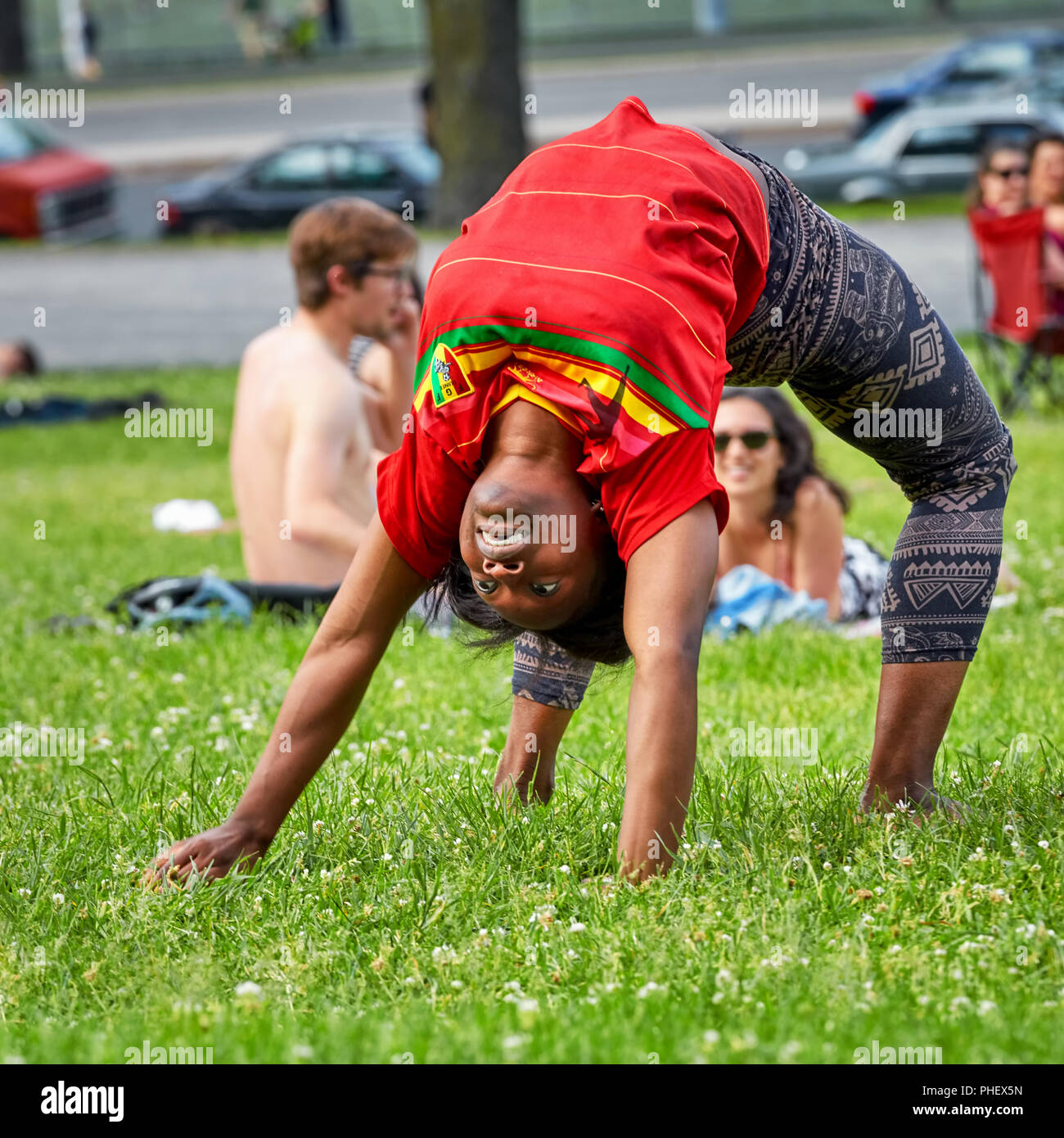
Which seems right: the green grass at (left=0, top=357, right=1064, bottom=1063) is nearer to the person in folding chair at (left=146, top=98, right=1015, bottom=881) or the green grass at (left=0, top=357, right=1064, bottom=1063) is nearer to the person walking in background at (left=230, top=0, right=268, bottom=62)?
the person in folding chair at (left=146, top=98, right=1015, bottom=881)

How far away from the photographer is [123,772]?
4.46m

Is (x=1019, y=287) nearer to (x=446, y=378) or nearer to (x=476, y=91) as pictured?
(x=476, y=91)

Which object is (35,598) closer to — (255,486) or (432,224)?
(255,486)

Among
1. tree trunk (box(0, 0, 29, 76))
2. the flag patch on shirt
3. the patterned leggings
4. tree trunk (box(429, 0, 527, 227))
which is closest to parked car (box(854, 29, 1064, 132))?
tree trunk (box(429, 0, 527, 227))

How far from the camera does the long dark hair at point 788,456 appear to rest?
705 centimetres

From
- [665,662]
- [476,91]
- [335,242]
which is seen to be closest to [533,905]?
[665,662]

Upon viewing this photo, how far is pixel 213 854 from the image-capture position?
11.7 feet

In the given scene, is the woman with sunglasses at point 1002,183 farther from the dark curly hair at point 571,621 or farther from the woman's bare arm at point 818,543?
the dark curly hair at point 571,621

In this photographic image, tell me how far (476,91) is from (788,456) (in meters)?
13.5

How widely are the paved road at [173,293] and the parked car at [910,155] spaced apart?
1.00 meters

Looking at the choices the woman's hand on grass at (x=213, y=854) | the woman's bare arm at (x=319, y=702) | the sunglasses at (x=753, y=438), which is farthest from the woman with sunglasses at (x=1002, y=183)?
the woman's hand on grass at (x=213, y=854)

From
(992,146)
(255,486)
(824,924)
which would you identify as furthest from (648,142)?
(992,146)

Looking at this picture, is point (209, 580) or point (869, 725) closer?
point (869, 725)
